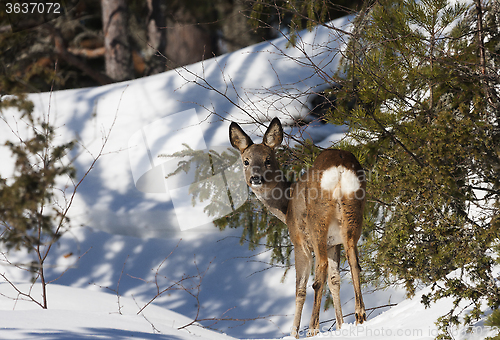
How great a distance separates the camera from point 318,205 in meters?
3.42

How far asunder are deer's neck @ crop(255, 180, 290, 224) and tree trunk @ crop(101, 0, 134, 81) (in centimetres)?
931

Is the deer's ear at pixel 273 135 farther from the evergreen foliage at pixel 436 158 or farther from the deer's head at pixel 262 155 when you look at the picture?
the evergreen foliage at pixel 436 158

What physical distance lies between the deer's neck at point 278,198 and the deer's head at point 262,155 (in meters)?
0.06

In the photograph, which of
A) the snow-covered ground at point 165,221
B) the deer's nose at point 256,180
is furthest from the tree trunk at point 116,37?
the deer's nose at point 256,180

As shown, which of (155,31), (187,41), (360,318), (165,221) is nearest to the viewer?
(360,318)

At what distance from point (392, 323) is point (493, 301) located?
836 millimetres

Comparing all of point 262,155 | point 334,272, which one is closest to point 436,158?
point 334,272

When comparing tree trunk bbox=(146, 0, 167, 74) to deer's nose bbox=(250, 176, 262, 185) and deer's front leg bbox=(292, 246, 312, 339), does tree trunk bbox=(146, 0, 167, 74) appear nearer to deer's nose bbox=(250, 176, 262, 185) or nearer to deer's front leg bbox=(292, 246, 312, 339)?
deer's nose bbox=(250, 176, 262, 185)

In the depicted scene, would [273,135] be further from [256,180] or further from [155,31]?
[155,31]

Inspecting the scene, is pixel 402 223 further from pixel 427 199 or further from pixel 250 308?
pixel 250 308

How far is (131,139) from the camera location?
30.2 feet

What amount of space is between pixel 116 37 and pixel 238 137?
9377 mm

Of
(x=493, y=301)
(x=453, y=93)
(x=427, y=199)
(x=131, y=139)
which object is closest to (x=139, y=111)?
(x=131, y=139)

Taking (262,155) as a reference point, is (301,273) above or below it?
below
